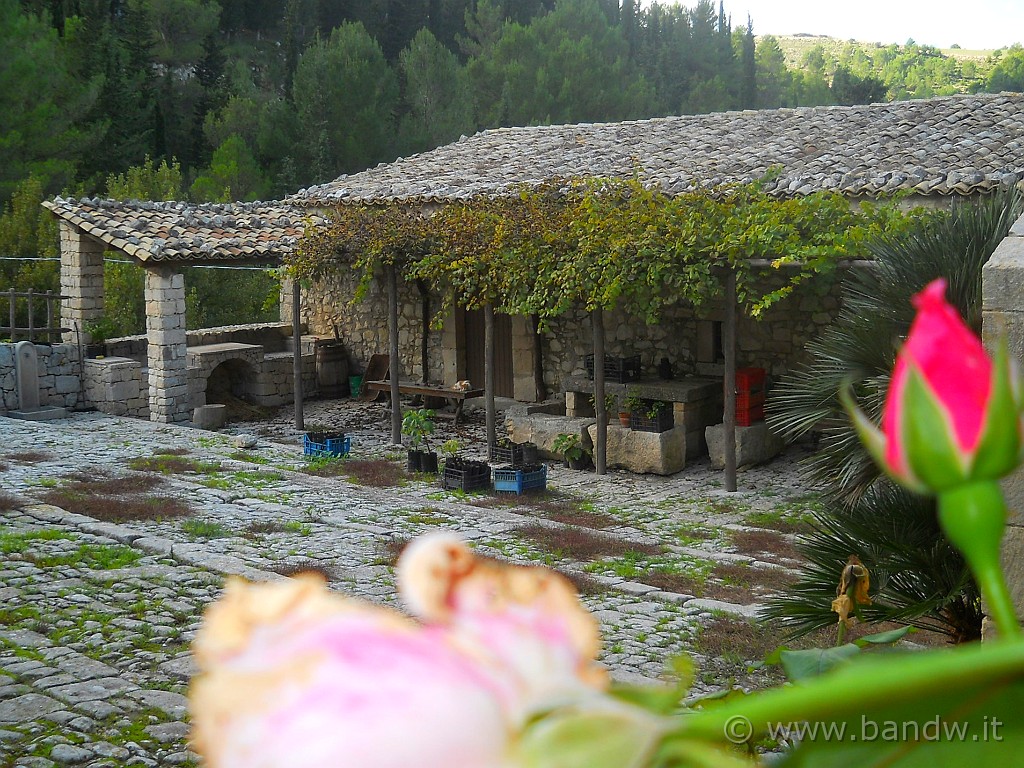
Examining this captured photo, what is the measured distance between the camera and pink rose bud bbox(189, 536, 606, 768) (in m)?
0.26

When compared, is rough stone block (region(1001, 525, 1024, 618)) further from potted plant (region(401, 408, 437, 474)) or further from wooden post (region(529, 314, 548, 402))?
wooden post (region(529, 314, 548, 402))

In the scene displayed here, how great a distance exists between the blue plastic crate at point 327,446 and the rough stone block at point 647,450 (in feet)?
9.81

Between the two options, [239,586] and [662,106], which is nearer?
[239,586]

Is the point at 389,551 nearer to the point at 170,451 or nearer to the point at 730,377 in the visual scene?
the point at 730,377

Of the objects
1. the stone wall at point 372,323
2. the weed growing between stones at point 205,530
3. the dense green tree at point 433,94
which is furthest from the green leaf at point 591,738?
the dense green tree at point 433,94

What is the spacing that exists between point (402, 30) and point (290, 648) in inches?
1507

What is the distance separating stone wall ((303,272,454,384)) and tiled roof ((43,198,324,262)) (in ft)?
4.59

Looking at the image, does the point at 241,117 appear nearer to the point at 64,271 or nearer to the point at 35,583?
the point at 64,271

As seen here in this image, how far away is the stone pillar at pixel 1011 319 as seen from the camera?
2.90m

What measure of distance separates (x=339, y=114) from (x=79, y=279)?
44.3 feet

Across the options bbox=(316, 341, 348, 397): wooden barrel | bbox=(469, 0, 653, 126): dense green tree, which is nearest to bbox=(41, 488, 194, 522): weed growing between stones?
bbox=(316, 341, 348, 397): wooden barrel

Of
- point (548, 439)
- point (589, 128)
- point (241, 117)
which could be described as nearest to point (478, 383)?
point (548, 439)

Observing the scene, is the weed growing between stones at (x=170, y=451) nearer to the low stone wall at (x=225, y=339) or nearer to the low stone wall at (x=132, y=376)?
the low stone wall at (x=132, y=376)

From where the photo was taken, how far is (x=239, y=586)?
0.32 meters
